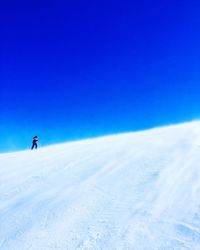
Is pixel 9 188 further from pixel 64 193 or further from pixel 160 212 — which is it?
pixel 160 212

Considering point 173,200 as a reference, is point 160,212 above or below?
below

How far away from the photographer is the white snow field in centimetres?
415

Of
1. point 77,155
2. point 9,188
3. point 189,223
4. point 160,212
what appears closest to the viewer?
point 189,223

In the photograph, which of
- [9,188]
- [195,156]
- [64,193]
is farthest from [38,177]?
[195,156]

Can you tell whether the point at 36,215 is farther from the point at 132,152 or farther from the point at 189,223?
the point at 132,152

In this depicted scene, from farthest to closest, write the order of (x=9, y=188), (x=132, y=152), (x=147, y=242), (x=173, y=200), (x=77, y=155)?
1. (x=77, y=155)
2. (x=132, y=152)
3. (x=9, y=188)
4. (x=173, y=200)
5. (x=147, y=242)

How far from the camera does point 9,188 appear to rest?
7.28 meters

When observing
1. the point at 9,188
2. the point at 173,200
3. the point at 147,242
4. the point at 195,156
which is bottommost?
the point at 147,242

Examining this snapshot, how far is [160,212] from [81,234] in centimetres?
139

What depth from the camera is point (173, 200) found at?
5.11 meters

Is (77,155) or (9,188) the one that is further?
(77,155)

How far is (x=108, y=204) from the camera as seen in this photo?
5.34 metres

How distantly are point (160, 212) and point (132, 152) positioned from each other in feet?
15.7

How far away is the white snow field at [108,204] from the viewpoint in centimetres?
415
